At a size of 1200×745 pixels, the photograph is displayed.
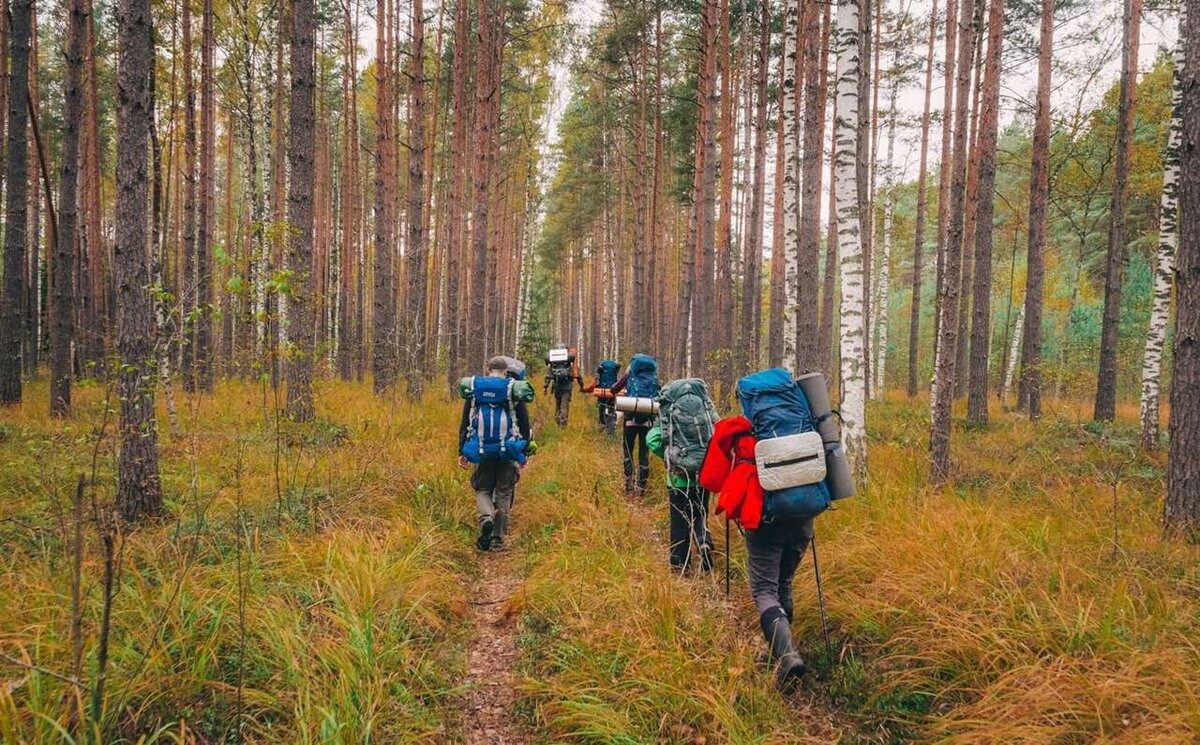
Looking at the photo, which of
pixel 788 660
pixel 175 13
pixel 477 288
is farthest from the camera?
pixel 477 288

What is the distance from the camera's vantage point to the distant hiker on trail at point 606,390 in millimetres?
9383

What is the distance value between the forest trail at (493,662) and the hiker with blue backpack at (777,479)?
155cm

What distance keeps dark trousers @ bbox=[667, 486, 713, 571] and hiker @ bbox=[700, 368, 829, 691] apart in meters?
1.10

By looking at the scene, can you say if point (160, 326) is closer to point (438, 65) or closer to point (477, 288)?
point (477, 288)

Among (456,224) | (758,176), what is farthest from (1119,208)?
(456,224)

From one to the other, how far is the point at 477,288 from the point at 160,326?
28.4ft

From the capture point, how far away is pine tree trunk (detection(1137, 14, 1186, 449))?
27.3 feet

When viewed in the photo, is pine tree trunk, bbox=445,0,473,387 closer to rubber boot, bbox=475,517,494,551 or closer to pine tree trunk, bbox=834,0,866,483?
rubber boot, bbox=475,517,494,551

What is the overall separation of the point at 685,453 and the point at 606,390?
4.96 meters

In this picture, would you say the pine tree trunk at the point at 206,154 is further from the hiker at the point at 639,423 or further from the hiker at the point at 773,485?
the hiker at the point at 773,485

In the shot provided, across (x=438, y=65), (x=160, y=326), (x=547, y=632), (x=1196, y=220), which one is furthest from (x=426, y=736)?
(x=438, y=65)

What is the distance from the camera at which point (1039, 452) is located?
849 centimetres

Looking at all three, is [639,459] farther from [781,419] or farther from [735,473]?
[781,419]

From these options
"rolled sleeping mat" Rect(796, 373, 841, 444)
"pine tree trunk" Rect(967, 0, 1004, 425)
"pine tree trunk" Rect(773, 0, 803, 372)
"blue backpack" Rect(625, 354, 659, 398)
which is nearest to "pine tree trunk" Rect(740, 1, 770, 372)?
"pine tree trunk" Rect(773, 0, 803, 372)
